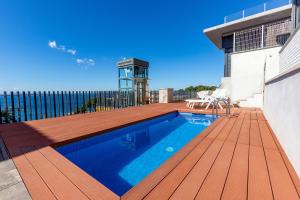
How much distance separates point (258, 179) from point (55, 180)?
2.12m

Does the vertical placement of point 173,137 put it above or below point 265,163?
below

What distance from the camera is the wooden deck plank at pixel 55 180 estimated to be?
4.31ft

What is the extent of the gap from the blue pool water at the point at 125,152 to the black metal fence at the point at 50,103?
2906 millimetres

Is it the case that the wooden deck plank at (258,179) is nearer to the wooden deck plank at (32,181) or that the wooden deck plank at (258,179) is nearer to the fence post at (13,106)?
the wooden deck plank at (32,181)

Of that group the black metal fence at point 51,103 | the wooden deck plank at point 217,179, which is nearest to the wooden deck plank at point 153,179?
the wooden deck plank at point 217,179

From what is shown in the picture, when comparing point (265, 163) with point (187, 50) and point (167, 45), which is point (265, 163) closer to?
point (167, 45)

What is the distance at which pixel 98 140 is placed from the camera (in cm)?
351

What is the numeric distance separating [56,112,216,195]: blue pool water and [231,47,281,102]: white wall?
6383mm

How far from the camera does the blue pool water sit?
2.36m

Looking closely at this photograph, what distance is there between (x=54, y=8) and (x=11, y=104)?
8.50m

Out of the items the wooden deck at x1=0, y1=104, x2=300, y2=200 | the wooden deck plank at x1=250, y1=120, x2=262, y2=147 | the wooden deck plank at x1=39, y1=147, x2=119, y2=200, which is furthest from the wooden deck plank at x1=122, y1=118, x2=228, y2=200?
the wooden deck plank at x1=250, y1=120, x2=262, y2=147

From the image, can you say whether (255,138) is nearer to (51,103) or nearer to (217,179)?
(217,179)

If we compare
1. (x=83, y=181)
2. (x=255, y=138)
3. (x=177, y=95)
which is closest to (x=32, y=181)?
(x=83, y=181)

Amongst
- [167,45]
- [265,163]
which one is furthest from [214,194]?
[167,45]
